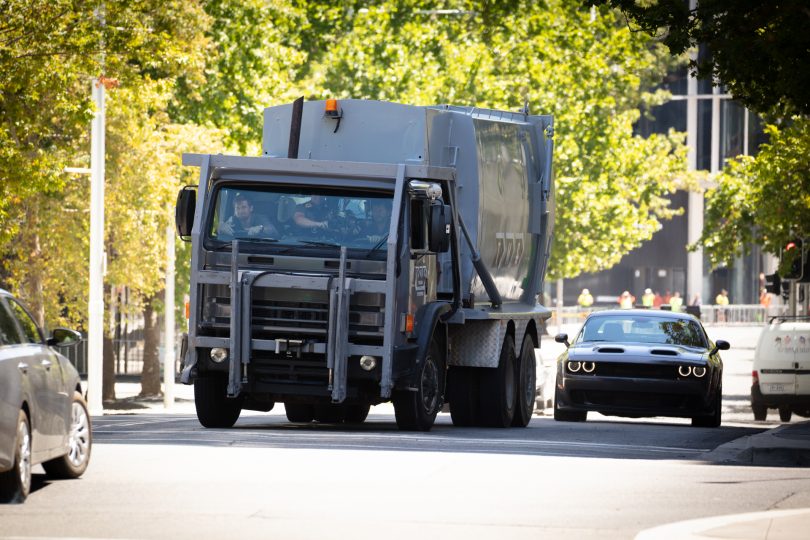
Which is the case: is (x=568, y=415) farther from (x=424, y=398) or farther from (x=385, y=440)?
(x=385, y=440)

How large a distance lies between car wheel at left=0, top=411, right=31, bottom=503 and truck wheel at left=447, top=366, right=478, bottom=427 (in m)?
8.98

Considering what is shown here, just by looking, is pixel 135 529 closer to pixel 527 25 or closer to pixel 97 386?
pixel 97 386

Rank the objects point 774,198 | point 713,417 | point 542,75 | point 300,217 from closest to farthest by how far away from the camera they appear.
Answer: point 300,217 < point 713,417 < point 774,198 < point 542,75

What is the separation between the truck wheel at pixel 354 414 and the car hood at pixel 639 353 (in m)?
2.70

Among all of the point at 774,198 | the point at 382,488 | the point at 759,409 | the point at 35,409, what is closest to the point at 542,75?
the point at 774,198

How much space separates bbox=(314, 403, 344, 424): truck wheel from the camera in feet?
71.5

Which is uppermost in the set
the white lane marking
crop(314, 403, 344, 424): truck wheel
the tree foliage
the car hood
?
the tree foliage

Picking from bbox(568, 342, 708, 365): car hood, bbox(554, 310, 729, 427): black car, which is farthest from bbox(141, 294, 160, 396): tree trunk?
bbox(568, 342, 708, 365): car hood

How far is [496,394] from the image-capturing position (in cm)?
2008

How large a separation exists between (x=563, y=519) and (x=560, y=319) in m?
58.5

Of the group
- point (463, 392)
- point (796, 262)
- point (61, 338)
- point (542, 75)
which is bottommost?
point (463, 392)

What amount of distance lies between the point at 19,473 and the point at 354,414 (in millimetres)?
10563

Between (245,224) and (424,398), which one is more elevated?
(245,224)

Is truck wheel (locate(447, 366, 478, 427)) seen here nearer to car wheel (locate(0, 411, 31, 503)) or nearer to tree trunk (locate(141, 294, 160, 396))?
car wheel (locate(0, 411, 31, 503))
